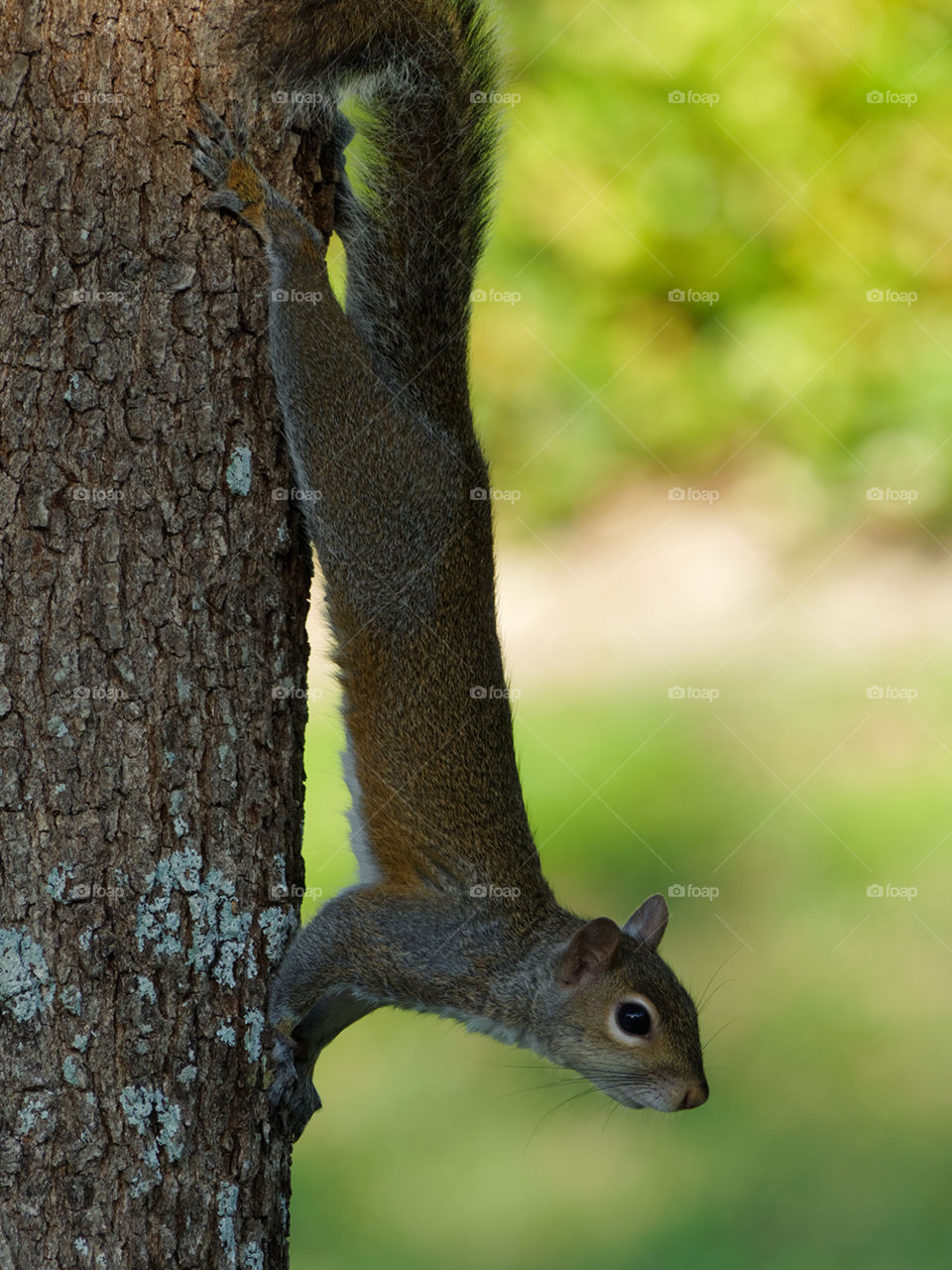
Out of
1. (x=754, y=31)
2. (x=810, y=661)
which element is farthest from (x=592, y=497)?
(x=754, y=31)

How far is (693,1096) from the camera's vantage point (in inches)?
77.9

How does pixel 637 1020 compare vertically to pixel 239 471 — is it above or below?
below

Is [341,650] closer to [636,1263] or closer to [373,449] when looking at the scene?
[373,449]

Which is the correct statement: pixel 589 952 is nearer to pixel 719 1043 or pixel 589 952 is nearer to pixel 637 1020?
pixel 637 1020

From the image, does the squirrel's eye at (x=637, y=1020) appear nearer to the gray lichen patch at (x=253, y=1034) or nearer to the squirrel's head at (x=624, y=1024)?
the squirrel's head at (x=624, y=1024)

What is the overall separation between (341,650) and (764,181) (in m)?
3.85

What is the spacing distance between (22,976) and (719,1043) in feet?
7.92

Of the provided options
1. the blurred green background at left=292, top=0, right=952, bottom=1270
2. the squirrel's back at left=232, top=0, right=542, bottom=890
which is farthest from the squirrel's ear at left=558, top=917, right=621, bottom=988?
the blurred green background at left=292, top=0, right=952, bottom=1270

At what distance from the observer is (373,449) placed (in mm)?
1960

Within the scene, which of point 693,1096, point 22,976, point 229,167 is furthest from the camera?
point 693,1096

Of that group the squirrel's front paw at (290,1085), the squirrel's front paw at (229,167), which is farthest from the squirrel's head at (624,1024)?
the squirrel's front paw at (229,167)

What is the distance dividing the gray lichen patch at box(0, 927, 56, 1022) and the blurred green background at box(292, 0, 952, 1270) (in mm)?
1852

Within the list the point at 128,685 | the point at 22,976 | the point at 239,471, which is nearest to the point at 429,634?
the point at 239,471

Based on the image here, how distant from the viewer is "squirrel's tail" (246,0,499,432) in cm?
200
